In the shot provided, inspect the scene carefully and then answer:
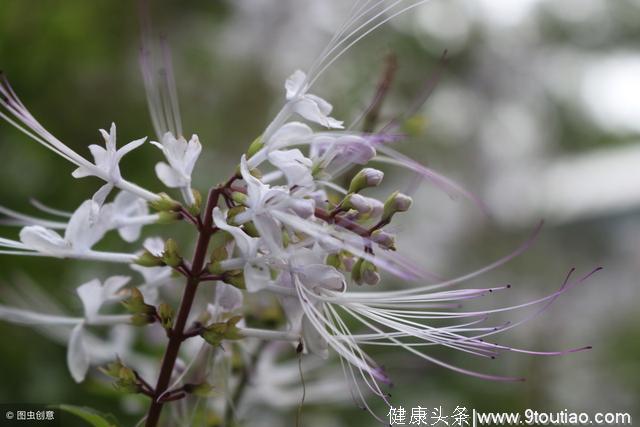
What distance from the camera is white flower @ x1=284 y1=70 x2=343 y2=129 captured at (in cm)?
82

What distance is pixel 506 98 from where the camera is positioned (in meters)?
4.39

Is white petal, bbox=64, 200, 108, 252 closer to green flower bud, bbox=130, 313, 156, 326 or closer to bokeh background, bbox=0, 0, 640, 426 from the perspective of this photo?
green flower bud, bbox=130, 313, 156, 326

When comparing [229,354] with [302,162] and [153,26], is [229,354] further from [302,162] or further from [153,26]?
[153,26]

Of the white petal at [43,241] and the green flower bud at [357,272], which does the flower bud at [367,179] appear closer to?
the green flower bud at [357,272]

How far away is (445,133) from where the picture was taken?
3635 mm

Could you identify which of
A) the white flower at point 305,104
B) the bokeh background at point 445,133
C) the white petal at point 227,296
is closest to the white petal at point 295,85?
the white flower at point 305,104

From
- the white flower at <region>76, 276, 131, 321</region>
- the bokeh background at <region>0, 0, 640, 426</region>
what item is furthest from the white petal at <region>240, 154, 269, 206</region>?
the bokeh background at <region>0, 0, 640, 426</region>

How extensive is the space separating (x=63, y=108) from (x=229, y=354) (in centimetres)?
123

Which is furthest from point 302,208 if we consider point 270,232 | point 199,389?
point 199,389

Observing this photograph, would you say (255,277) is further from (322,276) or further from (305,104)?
(305,104)

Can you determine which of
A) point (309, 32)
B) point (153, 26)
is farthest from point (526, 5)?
point (153, 26)

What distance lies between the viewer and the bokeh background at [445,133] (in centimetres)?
176

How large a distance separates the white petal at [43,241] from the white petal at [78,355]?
10 cm

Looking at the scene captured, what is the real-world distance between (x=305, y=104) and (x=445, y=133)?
9.48 feet
